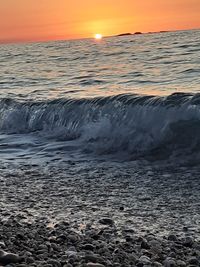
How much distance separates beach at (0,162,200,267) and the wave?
55.6 inches

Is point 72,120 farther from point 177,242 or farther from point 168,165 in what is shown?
point 177,242

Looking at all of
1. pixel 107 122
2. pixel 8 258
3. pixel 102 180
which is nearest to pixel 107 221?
pixel 8 258

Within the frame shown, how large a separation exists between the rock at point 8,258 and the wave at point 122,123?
20.1ft

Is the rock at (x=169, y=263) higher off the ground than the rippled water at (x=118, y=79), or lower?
lower

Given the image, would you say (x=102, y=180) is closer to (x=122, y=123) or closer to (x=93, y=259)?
(x=93, y=259)

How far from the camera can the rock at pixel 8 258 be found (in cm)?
443

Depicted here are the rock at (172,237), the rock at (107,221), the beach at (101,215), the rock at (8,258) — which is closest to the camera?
the rock at (8,258)

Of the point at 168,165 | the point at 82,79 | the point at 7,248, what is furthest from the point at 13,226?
the point at 82,79

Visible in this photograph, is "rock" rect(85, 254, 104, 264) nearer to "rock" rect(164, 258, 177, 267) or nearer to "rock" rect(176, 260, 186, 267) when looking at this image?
"rock" rect(164, 258, 177, 267)

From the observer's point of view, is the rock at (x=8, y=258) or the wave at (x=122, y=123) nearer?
the rock at (x=8, y=258)

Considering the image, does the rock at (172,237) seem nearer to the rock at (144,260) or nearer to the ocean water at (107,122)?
the rock at (144,260)

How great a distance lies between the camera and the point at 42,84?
24141 millimetres

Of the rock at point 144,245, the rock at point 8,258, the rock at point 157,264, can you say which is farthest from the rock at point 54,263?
the rock at point 144,245

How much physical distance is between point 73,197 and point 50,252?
2.59m
